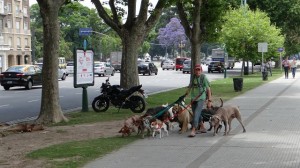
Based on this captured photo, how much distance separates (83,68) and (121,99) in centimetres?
168

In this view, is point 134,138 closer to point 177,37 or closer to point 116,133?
point 116,133

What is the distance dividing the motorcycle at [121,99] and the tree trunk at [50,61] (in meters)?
3.03

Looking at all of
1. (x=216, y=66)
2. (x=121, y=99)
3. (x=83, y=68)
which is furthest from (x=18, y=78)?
(x=216, y=66)

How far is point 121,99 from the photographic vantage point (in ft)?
53.9

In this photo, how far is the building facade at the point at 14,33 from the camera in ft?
228

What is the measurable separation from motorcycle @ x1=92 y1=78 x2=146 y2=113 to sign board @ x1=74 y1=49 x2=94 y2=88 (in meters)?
0.71

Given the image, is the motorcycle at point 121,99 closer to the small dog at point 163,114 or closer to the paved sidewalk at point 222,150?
the paved sidewalk at point 222,150

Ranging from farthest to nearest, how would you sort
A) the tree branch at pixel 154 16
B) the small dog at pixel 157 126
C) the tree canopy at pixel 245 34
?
the tree canopy at pixel 245 34
the tree branch at pixel 154 16
the small dog at pixel 157 126

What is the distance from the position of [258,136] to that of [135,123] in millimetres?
2683

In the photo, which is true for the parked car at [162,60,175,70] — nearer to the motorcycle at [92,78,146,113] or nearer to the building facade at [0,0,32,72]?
the building facade at [0,0,32,72]

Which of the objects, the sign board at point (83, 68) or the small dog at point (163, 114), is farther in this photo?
the sign board at point (83, 68)

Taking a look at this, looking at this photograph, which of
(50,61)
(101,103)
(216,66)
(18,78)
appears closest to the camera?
(50,61)

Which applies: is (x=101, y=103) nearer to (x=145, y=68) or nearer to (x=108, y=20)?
(x=108, y=20)

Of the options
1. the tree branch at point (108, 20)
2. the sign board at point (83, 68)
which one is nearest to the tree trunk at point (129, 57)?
the tree branch at point (108, 20)
